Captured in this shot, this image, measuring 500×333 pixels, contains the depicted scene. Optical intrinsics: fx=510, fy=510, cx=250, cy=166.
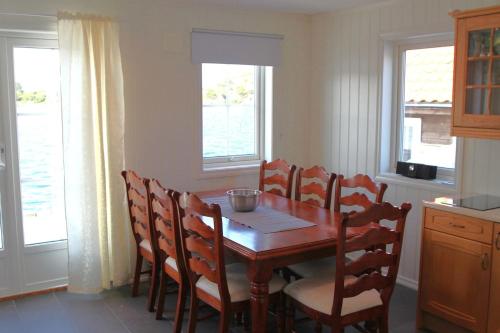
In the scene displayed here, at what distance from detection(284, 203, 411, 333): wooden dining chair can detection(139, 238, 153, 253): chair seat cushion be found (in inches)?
44.1

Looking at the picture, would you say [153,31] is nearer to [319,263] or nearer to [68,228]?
[68,228]

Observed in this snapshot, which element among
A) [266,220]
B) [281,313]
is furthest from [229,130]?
[281,313]

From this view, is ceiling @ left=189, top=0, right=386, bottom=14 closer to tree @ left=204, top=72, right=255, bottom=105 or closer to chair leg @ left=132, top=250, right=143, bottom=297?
tree @ left=204, top=72, right=255, bottom=105

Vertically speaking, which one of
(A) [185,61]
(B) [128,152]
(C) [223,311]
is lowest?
(C) [223,311]

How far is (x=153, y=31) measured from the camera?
3811mm

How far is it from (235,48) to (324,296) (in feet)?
7.67

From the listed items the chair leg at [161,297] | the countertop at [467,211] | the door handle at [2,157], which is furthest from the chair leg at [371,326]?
the door handle at [2,157]

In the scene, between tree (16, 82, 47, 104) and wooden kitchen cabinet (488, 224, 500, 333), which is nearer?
→ wooden kitchen cabinet (488, 224, 500, 333)

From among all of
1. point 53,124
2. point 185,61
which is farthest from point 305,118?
point 53,124

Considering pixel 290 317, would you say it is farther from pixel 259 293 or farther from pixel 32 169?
pixel 32 169

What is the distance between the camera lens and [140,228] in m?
3.47

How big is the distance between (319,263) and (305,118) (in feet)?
6.20

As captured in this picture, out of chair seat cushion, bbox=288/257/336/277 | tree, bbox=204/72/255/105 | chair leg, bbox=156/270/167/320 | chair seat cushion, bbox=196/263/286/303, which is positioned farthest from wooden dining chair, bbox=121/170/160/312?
tree, bbox=204/72/255/105

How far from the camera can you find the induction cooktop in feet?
9.63
